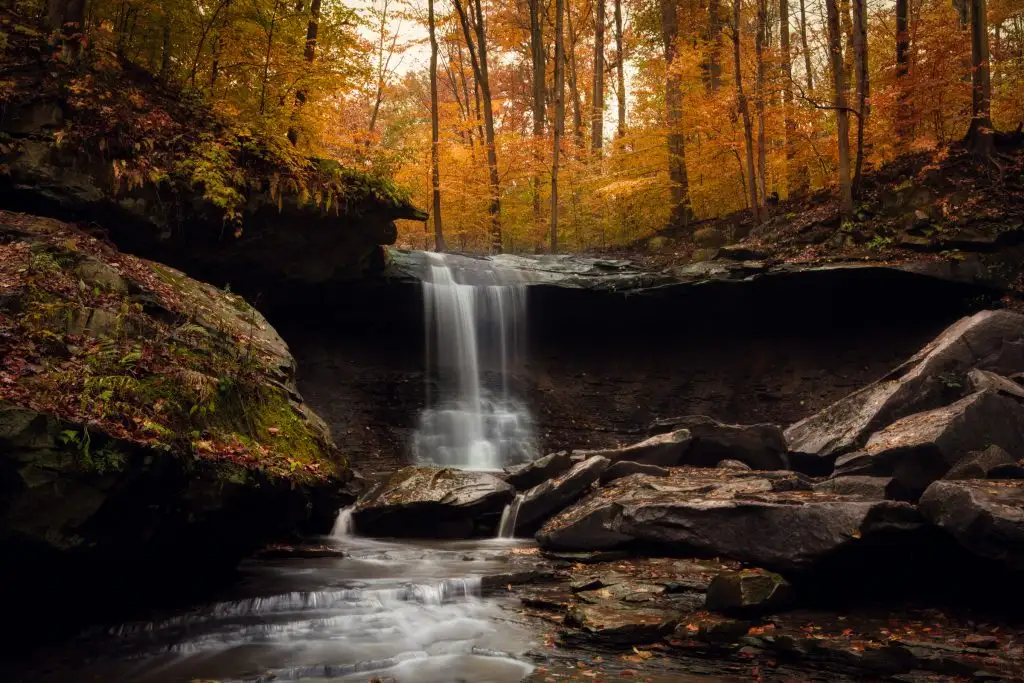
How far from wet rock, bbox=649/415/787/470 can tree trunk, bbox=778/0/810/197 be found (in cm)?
950

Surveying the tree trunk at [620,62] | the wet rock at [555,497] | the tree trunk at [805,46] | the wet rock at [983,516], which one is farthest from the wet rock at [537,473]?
the tree trunk at [620,62]

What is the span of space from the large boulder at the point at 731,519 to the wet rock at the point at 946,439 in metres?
1.25

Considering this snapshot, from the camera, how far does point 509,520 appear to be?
9.55 metres

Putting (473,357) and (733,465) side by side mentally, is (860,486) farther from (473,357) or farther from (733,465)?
(473,357)

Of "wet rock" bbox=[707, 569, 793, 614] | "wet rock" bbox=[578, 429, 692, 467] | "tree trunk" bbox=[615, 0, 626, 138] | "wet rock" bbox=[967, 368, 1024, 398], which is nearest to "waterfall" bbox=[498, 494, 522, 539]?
"wet rock" bbox=[578, 429, 692, 467]

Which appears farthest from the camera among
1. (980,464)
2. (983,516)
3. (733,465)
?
(733,465)

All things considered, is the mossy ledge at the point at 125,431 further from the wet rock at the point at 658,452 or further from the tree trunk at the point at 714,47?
the tree trunk at the point at 714,47

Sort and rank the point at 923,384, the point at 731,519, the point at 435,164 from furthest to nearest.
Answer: the point at 435,164, the point at 923,384, the point at 731,519

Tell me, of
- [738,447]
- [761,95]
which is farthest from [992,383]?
[761,95]

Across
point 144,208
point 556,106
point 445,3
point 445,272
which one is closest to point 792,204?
point 556,106

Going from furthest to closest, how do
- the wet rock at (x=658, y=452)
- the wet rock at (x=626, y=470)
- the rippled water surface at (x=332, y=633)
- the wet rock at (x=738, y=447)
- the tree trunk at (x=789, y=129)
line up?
the tree trunk at (x=789, y=129) < the wet rock at (x=738, y=447) < the wet rock at (x=658, y=452) < the wet rock at (x=626, y=470) < the rippled water surface at (x=332, y=633)

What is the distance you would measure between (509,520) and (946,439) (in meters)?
5.72

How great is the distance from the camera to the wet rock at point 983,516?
5.32 meters

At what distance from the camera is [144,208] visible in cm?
1036
